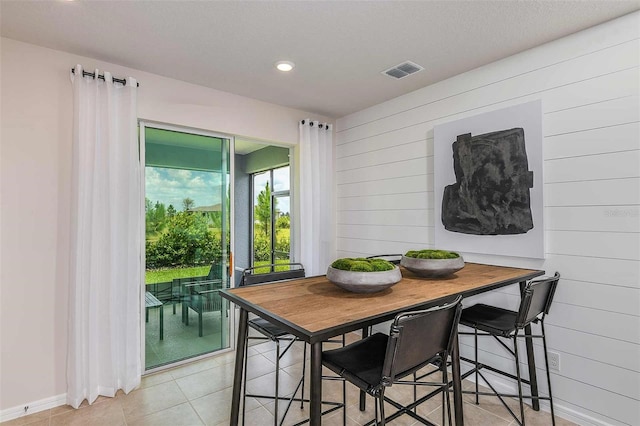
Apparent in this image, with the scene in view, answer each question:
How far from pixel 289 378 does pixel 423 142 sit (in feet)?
8.26

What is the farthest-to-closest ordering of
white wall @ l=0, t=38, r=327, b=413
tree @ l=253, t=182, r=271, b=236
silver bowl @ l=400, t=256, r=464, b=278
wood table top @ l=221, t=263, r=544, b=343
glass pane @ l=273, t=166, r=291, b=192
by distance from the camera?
tree @ l=253, t=182, r=271, b=236, glass pane @ l=273, t=166, r=291, b=192, white wall @ l=0, t=38, r=327, b=413, silver bowl @ l=400, t=256, r=464, b=278, wood table top @ l=221, t=263, r=544, b=343

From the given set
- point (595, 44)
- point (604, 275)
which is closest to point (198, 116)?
point (595, 44)

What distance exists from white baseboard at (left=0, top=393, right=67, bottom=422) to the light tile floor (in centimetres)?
3

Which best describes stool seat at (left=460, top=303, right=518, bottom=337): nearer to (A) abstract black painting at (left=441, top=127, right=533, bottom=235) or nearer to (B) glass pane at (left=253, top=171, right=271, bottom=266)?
(A) abstract black painting at (left=441, top=127, right=533, bottom=235)

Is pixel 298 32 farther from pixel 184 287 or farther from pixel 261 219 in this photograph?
pixel 261 219

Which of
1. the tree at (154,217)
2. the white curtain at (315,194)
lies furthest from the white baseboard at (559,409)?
the tree at (154,217)

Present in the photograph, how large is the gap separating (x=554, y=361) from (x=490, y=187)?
1347 mm

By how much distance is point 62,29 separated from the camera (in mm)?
2289

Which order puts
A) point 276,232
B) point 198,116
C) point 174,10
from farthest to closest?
point 276,232
point 198,116
point 174,10

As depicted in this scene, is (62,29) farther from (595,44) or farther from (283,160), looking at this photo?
(595,44)

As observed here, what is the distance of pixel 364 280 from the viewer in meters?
1.65

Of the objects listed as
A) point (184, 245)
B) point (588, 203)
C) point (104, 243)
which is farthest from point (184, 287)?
point (588, 203)

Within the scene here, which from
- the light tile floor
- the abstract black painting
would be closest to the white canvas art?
the abstract black painting

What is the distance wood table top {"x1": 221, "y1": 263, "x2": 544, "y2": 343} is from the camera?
131 cm
